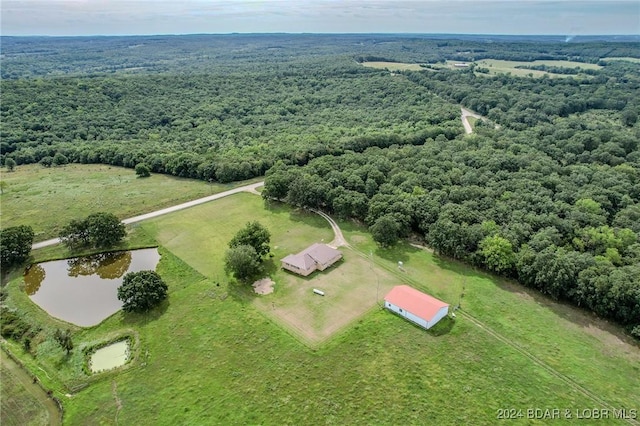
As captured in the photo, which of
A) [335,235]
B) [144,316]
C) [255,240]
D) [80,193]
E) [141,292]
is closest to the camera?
[141,292]

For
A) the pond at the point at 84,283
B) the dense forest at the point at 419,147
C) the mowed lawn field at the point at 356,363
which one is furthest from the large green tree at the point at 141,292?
the dense forest at the point at 419,147

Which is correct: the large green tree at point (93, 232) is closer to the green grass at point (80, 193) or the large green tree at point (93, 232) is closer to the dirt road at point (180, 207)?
the dirt road at point (180, 207)

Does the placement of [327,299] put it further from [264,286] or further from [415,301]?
[415,301]

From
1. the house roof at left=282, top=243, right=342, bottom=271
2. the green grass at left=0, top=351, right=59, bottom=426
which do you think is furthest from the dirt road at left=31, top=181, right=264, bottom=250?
the house roof at left=282, top=243, right=342, bottom=271

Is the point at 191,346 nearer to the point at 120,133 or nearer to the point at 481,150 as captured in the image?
the point at 481,150

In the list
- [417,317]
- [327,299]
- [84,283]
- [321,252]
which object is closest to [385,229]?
[321,252]

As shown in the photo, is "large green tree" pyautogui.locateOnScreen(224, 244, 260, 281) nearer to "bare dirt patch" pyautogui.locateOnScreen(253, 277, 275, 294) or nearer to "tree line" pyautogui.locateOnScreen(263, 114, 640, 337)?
"bare dirt patch" pyautogui.locateOnScreen(253, 277, 275, 294)

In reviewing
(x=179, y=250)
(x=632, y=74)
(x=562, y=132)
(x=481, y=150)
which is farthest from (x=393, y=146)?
(x=632, y=74)
